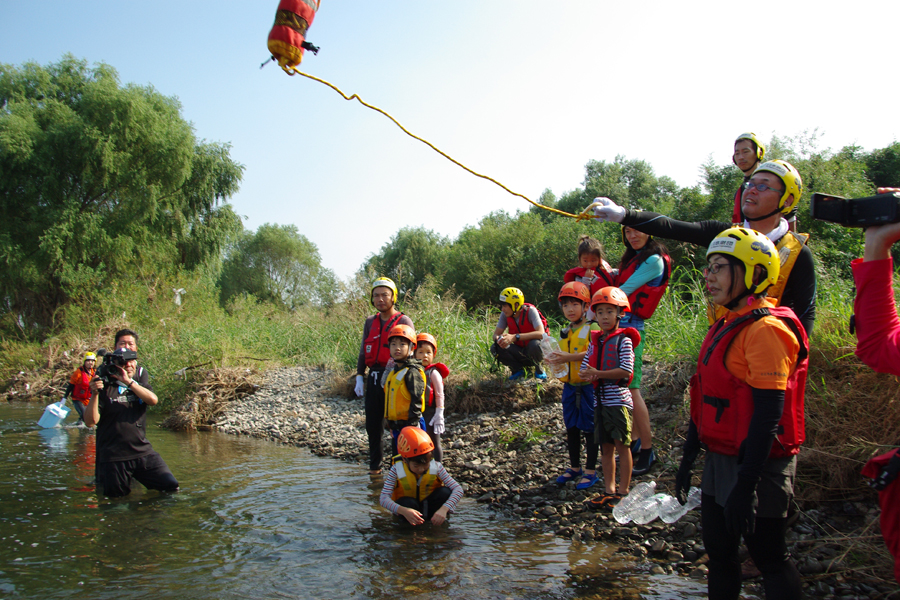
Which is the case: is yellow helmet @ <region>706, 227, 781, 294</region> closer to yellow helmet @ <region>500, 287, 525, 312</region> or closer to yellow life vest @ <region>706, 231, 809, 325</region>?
yellow life vest @ <region>706, 231, 809, 325</region>

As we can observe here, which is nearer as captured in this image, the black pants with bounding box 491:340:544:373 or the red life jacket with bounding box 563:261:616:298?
the red life jacket with bounding box 563:261:616:298

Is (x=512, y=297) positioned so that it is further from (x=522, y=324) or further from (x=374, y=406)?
(x=374, y=406)

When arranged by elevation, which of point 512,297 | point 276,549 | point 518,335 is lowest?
point 276,549

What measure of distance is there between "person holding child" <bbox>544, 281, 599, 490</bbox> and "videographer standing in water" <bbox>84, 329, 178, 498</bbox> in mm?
4120

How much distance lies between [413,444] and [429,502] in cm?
56

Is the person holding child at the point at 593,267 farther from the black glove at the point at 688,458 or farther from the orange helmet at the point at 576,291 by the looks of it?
the black glove at the point at 688,458

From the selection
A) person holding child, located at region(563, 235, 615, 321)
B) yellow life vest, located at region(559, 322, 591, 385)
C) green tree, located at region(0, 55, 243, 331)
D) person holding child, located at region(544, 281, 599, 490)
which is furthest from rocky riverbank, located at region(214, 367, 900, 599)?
green tree, located at region(0, 55, 243, 331)

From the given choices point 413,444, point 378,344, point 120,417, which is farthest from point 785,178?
point 120,417

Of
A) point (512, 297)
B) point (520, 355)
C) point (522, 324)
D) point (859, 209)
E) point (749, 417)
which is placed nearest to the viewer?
point (859, 209)

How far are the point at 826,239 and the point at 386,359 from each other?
339 inches

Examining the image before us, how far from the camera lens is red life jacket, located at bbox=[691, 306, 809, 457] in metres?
2.62

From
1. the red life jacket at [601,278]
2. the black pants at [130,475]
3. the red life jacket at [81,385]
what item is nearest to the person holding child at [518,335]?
the red life jacket at [601,278]

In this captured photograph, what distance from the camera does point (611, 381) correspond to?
5.05 metres

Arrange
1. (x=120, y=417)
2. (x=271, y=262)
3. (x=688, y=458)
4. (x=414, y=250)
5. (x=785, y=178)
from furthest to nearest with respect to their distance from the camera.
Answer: (x=271, y=262) < (x=414, y=250) < (x=120, y=417) < (x=785, y=178) < (x=688, y=458)
